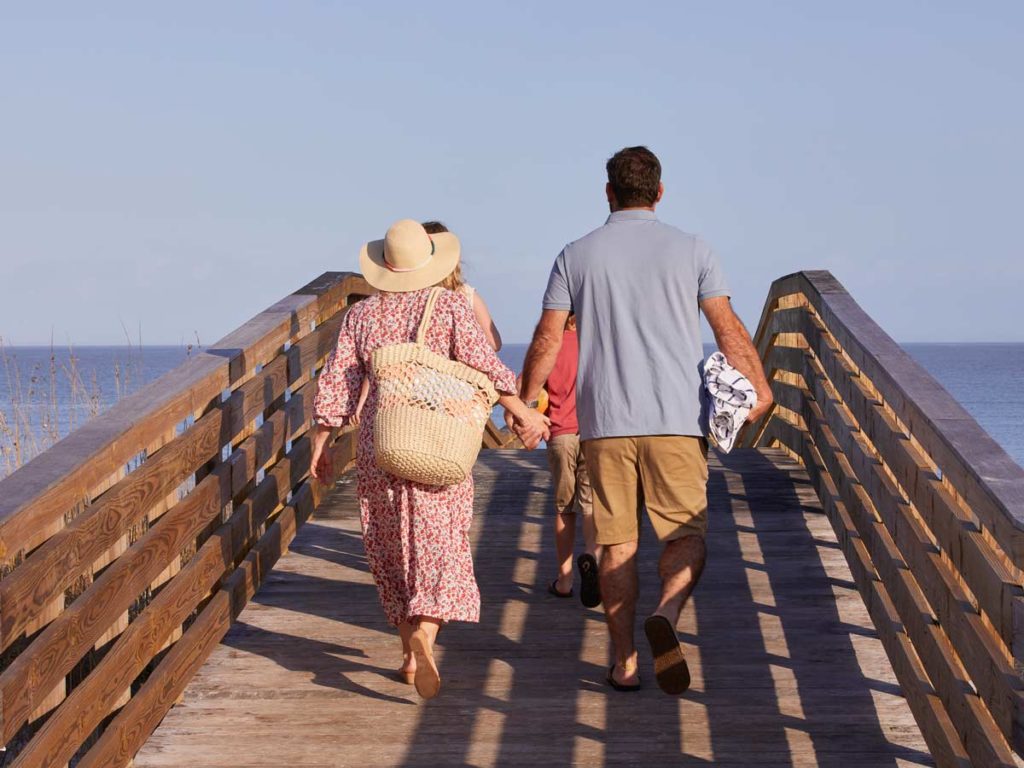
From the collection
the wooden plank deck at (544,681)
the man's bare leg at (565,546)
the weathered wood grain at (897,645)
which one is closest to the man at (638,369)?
the wooden plank deck at (544,681)

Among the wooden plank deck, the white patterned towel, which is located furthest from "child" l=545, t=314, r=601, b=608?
the white patterned towel

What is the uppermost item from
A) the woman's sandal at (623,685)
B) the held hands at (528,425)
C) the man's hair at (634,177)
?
the man's hair at (634,177)

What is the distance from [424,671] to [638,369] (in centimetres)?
117

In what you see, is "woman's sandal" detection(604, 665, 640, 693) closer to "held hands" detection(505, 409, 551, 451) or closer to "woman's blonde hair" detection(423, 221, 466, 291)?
"held hands" detection(505, 409, 551, 451)

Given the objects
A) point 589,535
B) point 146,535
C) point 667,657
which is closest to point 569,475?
point 589,535

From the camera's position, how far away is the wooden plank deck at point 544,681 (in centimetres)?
418

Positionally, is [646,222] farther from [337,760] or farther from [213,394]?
[337,760]

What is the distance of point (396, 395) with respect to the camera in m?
4.54

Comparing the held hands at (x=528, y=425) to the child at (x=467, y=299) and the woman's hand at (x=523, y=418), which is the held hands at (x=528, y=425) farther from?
the child at (x=467, y=299)

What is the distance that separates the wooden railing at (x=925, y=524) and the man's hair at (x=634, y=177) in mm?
992

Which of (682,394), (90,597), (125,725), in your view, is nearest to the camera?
(90,597)

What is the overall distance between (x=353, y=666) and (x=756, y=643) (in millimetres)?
1450

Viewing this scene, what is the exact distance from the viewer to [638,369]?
15.0 ft

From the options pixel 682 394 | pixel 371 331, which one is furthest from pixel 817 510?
pixel 371 331
